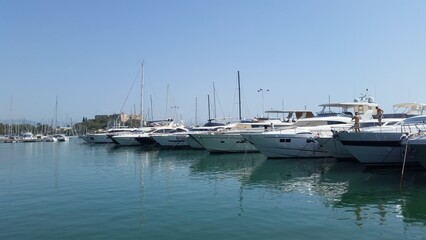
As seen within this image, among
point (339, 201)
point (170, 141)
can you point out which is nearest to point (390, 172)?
point (339, 201)

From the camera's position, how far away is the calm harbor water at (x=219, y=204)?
12.2m

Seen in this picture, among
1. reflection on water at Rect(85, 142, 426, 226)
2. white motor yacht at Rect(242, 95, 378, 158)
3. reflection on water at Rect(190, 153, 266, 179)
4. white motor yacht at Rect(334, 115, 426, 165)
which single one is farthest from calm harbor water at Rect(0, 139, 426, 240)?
white motor yacht at Rect(242, 95, 378, 158)

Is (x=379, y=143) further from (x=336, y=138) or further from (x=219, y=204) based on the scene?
(x=219, y=204)

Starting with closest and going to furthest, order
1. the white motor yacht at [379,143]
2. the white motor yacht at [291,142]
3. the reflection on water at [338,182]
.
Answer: the reflection on water at [338,182]
the white motor yacht at [379,143]
the white motor yacht at [291,142]

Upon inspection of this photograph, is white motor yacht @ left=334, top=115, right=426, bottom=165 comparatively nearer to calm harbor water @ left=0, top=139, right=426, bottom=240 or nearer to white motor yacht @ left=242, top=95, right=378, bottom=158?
calm harbor water @ left=0, top=139, right=426, bottom=240

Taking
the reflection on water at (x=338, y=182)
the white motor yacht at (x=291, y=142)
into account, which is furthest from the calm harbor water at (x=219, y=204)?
the white motor yacht at (x=291, y=142)

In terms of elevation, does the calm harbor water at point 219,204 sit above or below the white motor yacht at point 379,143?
below

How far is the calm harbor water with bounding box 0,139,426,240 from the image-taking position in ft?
39.9

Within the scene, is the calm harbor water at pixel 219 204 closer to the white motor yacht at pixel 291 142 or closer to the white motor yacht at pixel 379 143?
the white motor yacht at pixel 379 143

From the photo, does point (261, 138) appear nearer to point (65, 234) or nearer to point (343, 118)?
point (343, 118)

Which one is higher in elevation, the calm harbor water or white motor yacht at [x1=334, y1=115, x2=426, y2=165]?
white motor yacht at [x1=334, y1=115, x2=426, y2=165]

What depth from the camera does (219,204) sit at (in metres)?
16.2

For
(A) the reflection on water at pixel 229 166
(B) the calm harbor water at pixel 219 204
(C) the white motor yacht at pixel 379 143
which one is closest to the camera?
(B) the calm harbor water at pixel 219 204

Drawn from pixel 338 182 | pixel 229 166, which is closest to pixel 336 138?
pixel 338 182
